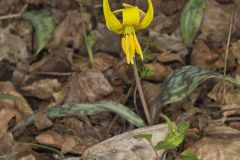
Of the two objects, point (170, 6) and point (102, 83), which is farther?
point (170, 6)

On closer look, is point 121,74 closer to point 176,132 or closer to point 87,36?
point 87,36

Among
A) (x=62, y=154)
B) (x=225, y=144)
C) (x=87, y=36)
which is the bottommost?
(x=62, y=154)

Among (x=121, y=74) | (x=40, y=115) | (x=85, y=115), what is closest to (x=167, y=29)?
(x=121, y=74)

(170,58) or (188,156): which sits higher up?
(170,58)

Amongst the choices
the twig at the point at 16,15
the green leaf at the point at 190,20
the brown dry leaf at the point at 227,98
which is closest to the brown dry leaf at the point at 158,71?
the green leaf at the point at 190,20

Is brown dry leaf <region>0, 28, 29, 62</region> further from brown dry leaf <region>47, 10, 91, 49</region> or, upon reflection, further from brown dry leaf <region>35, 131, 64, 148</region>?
brown dry leaf <region>35, 131, 64, 148</region>

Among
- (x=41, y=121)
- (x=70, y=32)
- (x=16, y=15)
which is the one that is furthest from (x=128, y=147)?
(x=16, y=15)

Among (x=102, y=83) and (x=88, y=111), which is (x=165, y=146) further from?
(x=102, y=83)
